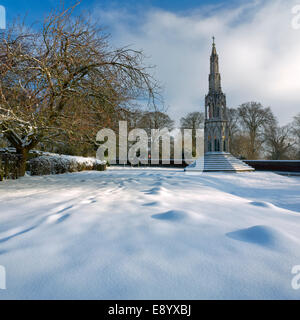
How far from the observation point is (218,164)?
1530 centimetres

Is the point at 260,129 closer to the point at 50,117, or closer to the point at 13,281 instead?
the point at 50,117

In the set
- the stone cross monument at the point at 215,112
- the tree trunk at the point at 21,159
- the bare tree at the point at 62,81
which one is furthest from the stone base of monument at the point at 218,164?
the tree trunk at the point at 21,159

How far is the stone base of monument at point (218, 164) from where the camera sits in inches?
577

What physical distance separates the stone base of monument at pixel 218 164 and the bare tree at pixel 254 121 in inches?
608

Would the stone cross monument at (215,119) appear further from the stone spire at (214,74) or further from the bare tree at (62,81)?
the bare tree at (62,81)

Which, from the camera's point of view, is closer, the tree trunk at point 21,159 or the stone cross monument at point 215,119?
the tree trunk at point 21,159

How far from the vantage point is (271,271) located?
53.0 inches

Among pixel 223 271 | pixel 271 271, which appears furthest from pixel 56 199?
pixel 271 271

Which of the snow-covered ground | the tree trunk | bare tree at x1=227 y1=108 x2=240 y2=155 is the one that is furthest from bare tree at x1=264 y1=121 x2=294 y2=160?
the tree trunk

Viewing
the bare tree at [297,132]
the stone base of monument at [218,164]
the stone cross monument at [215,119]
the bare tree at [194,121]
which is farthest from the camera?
the bare tree at [194,121]

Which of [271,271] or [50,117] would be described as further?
[50,117]
